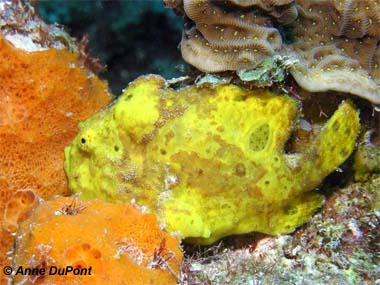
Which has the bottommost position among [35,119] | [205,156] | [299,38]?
[205,156]

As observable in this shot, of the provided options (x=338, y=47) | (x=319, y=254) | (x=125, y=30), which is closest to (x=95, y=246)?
(x=319, y=254)

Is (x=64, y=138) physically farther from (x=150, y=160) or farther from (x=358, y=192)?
(x=358, y=192)

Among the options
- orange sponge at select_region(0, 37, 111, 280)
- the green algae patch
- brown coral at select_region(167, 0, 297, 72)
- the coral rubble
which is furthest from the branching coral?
orange sponge at select_region(0, 37, 111, 280)

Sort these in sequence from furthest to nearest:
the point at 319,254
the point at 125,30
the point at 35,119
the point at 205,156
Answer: the point at 125,30
the point at 35,119
the point at 319,254
the point at 205,156

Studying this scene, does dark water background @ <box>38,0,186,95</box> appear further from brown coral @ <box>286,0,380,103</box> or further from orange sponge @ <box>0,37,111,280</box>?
brown coral @ <box>286,0,380,103</box>

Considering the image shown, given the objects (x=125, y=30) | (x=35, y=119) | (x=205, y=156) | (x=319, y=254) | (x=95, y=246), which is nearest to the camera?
(x=95, y=246)

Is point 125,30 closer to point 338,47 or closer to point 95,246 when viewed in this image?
point 338,47

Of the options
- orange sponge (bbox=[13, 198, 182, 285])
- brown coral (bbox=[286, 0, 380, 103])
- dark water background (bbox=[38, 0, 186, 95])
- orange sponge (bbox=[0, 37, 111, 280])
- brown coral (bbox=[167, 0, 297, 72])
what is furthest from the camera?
dark water background (bbox=[38, 0, 186, 95])
